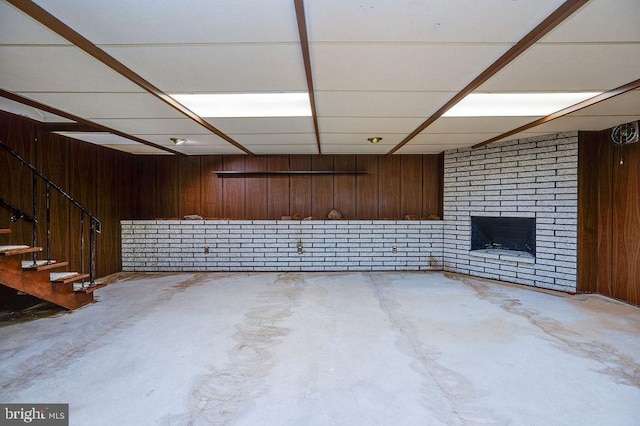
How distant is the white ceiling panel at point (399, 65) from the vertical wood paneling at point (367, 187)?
349cm

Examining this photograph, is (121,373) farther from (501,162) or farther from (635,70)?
(501,162)

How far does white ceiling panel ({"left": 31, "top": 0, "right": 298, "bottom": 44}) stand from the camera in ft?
5.18

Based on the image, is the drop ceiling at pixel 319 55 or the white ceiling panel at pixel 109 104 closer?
the drop ceiling at pixel 319 55

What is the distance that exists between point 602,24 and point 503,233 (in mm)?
4209

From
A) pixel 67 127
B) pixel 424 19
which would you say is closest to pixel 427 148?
pixel 424 19

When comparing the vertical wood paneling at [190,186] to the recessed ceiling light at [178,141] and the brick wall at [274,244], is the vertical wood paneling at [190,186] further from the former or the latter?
the recessed ceiling light at [178,141]

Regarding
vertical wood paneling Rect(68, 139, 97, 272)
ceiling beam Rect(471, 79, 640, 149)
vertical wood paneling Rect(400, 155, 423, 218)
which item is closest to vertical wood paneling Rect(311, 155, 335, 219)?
vertical wood paneling Rect(400, 155, 423, 218)

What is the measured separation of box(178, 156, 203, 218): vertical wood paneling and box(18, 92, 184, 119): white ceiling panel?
8.84 feet

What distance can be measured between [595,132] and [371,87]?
12.1 feet

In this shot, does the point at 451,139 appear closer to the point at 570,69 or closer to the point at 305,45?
the point at 570,69

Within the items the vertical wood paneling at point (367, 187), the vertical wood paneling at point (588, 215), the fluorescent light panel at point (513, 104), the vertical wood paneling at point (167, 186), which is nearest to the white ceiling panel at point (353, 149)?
the vertical wood paneling at point (367, 187)

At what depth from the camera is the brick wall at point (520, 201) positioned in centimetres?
439

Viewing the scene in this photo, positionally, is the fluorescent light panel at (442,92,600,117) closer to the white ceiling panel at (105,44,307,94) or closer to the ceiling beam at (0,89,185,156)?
the white ceiling panel at (105,44,307,94)

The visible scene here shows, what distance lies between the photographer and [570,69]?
7.52 ft
